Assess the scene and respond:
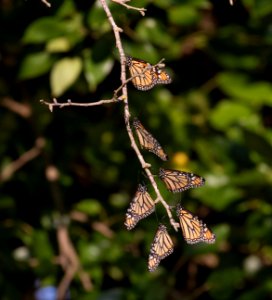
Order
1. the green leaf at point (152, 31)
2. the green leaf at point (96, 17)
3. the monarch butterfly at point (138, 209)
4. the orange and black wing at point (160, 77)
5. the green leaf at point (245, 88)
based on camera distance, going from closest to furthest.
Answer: the monarch butterfly at point (138, 209)
the orange and black wing at point (160, 77)
the green leaf at point (96, 17)
the green leaf at point (152, 31)
the green leaf at point (245, 88)

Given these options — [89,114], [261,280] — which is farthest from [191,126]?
[261,280]

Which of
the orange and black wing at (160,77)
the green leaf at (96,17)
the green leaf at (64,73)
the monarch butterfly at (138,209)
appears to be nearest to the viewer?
the monarch butterfly at (138,209)

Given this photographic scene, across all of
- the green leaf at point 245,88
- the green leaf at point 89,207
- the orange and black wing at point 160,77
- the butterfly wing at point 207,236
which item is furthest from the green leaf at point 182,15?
the butterfly wing at point 207,236

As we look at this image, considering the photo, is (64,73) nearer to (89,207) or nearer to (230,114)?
(89,207)

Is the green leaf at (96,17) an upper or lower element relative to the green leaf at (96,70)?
upper

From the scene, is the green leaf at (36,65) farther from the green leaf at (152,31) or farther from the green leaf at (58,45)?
the green leaf at (152,31)

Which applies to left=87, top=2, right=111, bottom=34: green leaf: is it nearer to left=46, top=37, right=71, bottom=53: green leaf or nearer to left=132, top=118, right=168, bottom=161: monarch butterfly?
left=46, top=37, right=71, bottom=53: green leaf
